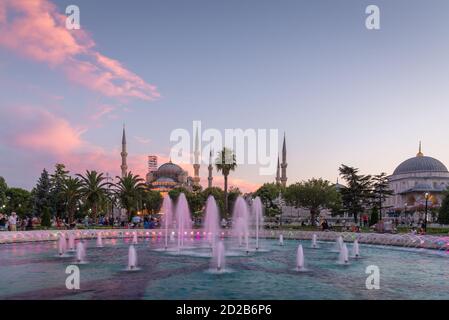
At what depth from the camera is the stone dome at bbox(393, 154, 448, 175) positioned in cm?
11450

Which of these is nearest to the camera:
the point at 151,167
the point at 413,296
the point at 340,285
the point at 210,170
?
the point at 413,296

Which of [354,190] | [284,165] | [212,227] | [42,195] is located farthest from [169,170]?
[212,227]

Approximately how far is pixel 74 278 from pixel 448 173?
121 m

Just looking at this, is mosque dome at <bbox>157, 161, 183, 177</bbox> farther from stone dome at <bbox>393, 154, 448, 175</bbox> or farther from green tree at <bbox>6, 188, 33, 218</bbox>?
green tree at <bbox>6, 188, 33, 218</bbox>

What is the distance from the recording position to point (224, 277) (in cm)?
1546

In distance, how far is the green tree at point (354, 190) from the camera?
215 feet

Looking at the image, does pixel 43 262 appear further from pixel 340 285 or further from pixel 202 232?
pixel 202 232

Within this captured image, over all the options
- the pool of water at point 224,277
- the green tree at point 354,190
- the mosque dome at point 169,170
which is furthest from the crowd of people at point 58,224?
the mosque dome at point 169,170

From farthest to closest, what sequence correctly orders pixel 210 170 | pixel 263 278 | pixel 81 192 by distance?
pixel 210 170 → pixel 81 192 → pixel 263 278

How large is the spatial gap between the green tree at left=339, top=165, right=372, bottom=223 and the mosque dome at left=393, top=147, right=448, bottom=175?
5533cm

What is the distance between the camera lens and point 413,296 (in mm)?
12484

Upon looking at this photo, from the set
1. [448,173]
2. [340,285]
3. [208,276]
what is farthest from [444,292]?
[448,173]

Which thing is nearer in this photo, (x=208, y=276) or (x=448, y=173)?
(x=208, y=276)

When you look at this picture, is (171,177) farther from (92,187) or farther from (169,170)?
(92,187)
